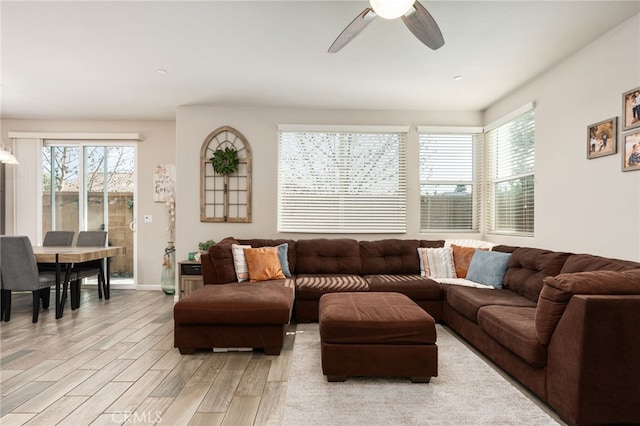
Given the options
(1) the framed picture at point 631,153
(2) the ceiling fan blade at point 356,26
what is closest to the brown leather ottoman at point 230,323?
(2) the ceiling fan blade at point 356,26

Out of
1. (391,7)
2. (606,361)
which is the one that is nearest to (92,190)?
(391,7)

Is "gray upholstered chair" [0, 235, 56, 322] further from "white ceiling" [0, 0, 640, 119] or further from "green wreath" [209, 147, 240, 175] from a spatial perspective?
"green wreath" [209, 147, 240, 175]

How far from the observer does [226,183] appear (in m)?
4.51

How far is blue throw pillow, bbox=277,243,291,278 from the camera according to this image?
153 inches

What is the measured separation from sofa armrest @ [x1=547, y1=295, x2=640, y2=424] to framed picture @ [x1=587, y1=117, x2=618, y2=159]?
1529mm

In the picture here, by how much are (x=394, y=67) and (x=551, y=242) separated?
2408mm

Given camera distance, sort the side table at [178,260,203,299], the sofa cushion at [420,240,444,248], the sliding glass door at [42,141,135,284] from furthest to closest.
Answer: the sliding glass door at [42,141,135,284], the sofa cushion at [420,240,444,248], the side table at [178,260,203,299]

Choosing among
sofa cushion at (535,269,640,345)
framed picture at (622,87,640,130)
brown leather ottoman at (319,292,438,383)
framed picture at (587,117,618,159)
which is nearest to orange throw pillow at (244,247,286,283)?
brown leather ottoman at (319,292,438,383)

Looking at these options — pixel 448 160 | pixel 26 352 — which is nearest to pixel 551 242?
pixel 448 160

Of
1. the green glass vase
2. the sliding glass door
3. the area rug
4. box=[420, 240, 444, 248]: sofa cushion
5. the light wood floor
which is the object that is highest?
the sliding glass door

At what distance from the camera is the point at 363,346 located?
7.23 ft

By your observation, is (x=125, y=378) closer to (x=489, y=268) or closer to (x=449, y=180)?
(x=489, y=268)

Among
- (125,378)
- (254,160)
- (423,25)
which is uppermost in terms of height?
(423,25)

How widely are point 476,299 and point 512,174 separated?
2018 mm
